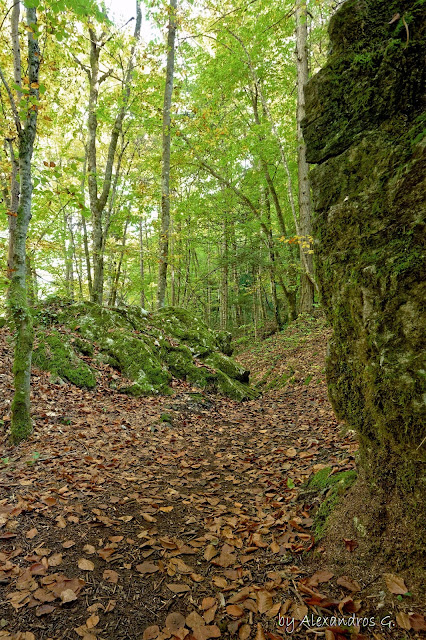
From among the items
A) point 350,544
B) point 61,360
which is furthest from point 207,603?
point 61,360

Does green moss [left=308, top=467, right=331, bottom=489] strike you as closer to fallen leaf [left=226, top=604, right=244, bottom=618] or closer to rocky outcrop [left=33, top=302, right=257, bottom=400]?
fallen leaf [left=226, top=604, right=244, bottom=618]

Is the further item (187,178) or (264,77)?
(187,178)

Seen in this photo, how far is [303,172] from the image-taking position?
37.5ft

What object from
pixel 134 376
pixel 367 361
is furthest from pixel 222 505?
pixel 134 376

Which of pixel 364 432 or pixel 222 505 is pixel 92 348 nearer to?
pixel 222 505

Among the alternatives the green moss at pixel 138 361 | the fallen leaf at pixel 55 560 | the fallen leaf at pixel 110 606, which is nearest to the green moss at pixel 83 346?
the green moss at pixel 138 361

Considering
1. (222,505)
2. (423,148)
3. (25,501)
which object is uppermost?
(423,148)

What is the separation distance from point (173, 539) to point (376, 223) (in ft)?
9.93

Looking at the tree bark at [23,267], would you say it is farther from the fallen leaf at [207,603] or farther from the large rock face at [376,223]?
the large rock face at [376,223]

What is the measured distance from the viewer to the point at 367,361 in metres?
2.27

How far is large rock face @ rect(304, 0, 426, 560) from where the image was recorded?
75.8 inches

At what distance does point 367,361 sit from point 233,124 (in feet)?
53.5

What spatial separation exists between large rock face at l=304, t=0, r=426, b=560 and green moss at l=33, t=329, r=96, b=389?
5.78 meters

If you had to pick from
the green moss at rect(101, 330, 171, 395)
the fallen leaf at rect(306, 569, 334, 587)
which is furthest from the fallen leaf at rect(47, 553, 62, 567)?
the green moss at rect(101, 330, 171, 395)
